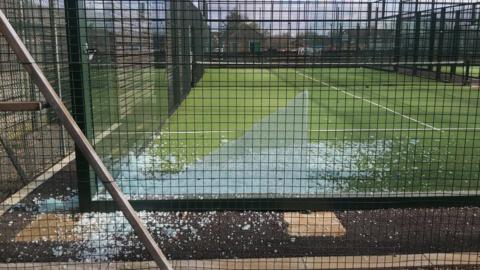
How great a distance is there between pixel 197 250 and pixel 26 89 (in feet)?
9.33

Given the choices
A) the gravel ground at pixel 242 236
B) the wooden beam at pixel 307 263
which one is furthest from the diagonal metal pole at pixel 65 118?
the gravel ground at pixel 242 236

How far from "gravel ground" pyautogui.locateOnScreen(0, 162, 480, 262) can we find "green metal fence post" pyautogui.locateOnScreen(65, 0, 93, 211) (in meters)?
0.34

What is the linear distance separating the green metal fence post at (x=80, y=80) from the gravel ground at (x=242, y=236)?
335 mm

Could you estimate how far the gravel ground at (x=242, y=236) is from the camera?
3.92 m

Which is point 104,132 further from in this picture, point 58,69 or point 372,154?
point 372,154

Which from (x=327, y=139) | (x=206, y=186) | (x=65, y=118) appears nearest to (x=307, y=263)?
(x=206, y=186)

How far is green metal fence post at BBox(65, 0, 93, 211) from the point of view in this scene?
4.26 metres

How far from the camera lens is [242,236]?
4.23 metres

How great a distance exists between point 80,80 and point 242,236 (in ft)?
6.91

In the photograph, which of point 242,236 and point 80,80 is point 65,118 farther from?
point 242,236

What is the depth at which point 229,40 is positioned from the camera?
4992mm

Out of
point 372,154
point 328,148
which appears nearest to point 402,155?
point 372,154

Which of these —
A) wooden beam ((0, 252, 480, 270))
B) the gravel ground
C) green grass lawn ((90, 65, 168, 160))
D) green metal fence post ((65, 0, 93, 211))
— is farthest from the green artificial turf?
wooden beam ((0, 252, 480, 270))

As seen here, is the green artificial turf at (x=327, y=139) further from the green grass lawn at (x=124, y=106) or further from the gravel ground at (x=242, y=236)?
the gravel ground at (x=242, y=236)
